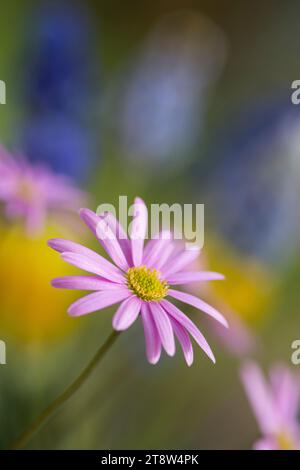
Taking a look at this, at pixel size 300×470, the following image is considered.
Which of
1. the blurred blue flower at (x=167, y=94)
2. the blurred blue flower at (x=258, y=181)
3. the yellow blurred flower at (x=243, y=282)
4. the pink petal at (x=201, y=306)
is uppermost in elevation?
the blurred blue flower at (x=167, y=94)

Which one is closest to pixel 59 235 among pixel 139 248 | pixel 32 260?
pixel 32 260

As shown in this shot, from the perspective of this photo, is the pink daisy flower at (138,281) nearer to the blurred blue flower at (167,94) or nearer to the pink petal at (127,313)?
the pink petal at (127,313)

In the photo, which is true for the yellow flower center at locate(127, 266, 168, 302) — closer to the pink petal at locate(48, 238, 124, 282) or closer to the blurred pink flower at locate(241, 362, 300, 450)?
the pink petal at locate(48, 238, 124, 282)

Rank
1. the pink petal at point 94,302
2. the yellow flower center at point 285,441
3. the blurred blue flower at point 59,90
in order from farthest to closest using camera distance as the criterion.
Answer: the blurred blue flower at point 59,90 → the yellow flower center at point 285,441 → the pink petal at point 94,302

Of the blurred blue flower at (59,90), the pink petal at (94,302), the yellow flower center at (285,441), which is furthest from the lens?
the blurred blue flower at (59,90)

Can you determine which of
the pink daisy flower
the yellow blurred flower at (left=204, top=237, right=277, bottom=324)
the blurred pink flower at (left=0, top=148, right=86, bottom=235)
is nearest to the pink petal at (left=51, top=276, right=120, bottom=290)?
the pink daisy flower

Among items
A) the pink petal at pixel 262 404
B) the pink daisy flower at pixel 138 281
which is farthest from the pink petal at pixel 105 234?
the pink petal at pixel 262 404

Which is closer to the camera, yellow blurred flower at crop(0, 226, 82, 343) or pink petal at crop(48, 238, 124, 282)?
pink petal at crop(48, 238, 124, 282)

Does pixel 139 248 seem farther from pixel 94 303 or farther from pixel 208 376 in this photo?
pixel 208 376
